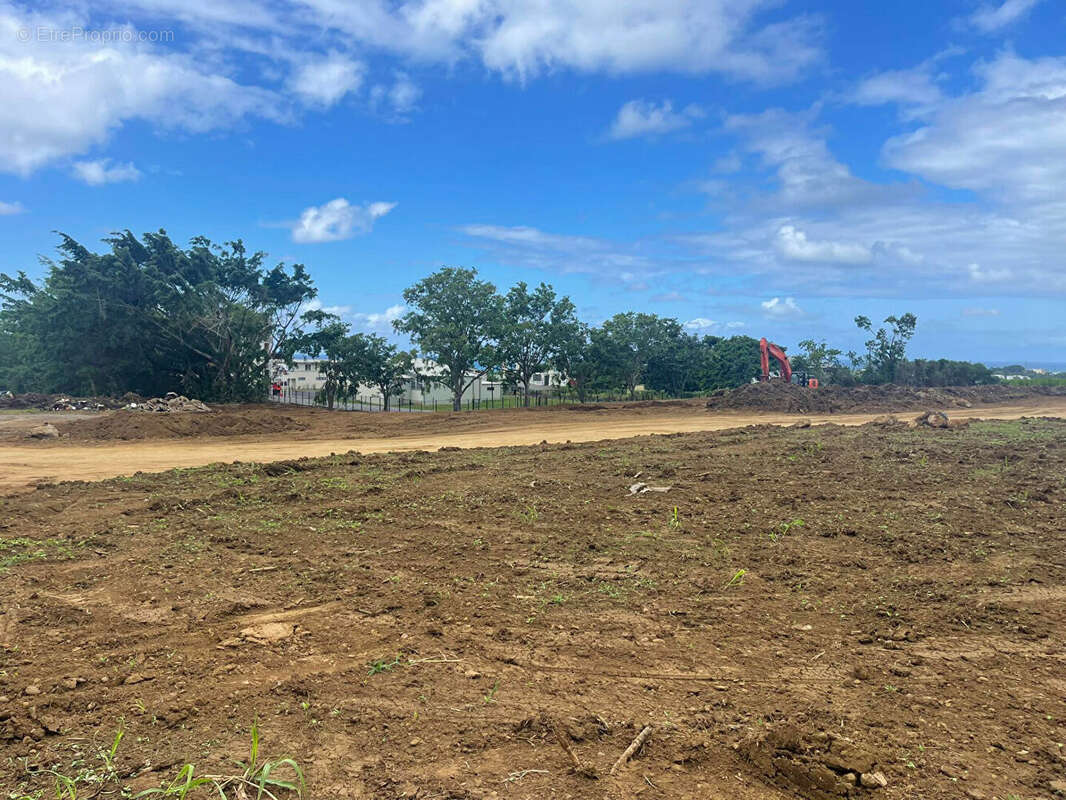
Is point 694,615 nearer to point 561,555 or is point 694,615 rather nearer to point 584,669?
point 584,669

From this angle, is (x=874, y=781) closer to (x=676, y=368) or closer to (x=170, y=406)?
(x=170, y=406)

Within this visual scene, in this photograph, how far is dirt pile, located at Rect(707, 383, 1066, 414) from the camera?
29.7 m

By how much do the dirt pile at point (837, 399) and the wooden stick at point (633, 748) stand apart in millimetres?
28376

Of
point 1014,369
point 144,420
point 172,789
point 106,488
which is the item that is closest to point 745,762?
point 172,789

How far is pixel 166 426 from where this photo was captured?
18812mm

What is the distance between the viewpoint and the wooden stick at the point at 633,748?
297 centimetres

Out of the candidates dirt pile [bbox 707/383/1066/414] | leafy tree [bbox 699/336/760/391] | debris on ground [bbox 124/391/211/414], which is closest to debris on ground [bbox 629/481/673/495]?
debris on ground [bbox 124/391/211/414]

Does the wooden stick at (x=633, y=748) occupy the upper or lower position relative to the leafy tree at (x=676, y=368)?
lower

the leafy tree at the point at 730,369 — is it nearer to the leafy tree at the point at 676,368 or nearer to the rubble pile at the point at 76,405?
the leafy tree at the point at 676,368

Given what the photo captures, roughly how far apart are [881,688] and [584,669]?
1778mm

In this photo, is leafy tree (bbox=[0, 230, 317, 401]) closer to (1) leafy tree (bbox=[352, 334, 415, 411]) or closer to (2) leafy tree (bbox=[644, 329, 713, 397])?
(1) leafy tree (bbox=[352, 334, 415, 411])

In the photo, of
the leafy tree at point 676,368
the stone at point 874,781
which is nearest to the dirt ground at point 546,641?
the stone at point 874,781

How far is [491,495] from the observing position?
912cm

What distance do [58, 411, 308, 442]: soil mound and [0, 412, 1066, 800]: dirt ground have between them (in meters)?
10.00
